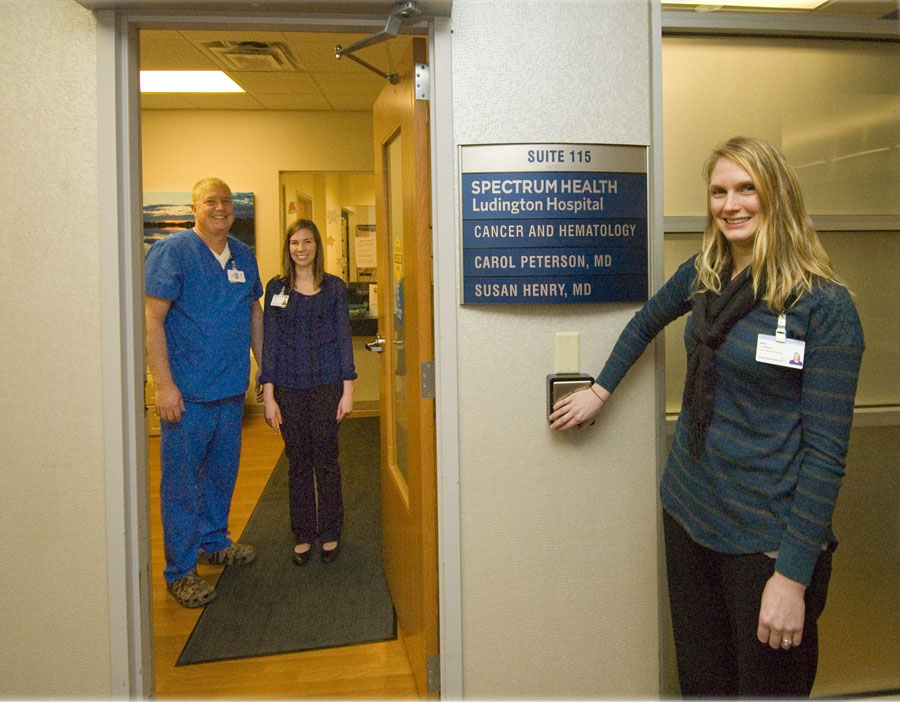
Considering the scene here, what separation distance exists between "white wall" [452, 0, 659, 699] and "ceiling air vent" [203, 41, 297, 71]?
9.83ft

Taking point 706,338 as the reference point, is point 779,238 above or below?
above

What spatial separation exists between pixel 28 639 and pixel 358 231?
5.45 metres

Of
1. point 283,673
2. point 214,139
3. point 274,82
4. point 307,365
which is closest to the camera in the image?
point 283,673

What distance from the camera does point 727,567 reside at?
138 cm

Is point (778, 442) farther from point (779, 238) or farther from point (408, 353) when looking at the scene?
point (408, 353)

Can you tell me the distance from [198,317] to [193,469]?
632 millimetres

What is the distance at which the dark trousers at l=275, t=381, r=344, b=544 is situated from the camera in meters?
2.93

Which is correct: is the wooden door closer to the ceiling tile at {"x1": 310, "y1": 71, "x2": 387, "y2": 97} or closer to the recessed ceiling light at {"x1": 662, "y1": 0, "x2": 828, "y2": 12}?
the recessed ceiling light at {"x1": 662, "y1": 0, "x2": 828, "y2": 12}

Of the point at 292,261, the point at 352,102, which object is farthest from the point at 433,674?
the point at 352,102

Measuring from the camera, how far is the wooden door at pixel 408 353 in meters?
1.85

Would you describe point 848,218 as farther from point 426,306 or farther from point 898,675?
point 898,675

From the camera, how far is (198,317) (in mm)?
2711

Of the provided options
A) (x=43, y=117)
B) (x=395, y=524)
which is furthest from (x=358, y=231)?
(x=43, y=117)

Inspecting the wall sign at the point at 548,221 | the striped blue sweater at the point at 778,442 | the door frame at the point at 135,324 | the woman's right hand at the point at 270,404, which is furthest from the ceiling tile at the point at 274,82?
the striped blue sweater at the point at 778,442
